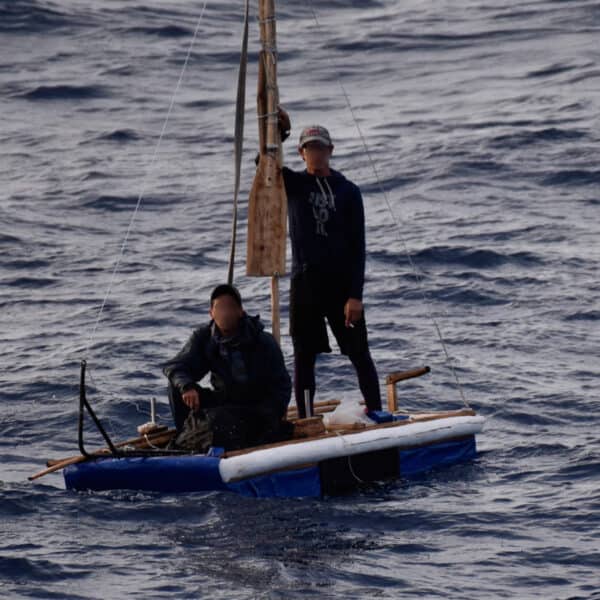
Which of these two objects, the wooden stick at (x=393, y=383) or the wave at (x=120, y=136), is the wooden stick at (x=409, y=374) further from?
the wave at (x=120, y=136)

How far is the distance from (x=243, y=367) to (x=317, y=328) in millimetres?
781

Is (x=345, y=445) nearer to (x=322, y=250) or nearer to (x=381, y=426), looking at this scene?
(x=381, y=426)

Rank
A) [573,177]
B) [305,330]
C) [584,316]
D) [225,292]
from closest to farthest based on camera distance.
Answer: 1. [225,292]
2. [305,330]
3. [584,316]
4. [573,177]

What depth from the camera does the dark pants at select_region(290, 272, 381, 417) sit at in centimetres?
1027

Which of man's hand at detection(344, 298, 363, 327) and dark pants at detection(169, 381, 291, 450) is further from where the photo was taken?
man's hand at detection(344, 298, 363, 327)

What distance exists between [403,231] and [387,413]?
23.9 ft

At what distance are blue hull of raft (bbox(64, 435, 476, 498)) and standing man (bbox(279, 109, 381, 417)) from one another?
3.19 feet

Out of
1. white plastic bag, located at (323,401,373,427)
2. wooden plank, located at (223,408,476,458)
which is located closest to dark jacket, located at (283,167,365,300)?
white plastic bag, located at (323,401,373,427)

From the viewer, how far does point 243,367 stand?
9797 mm

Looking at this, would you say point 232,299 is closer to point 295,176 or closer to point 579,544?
point 295,176

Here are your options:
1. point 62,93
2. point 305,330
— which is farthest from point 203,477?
point 62,93

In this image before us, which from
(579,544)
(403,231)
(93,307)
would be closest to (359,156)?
(403,231)

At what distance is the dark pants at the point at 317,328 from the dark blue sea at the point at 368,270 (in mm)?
934

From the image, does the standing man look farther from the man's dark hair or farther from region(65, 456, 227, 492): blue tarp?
region(65, 456, 227, 492): blue tarp
